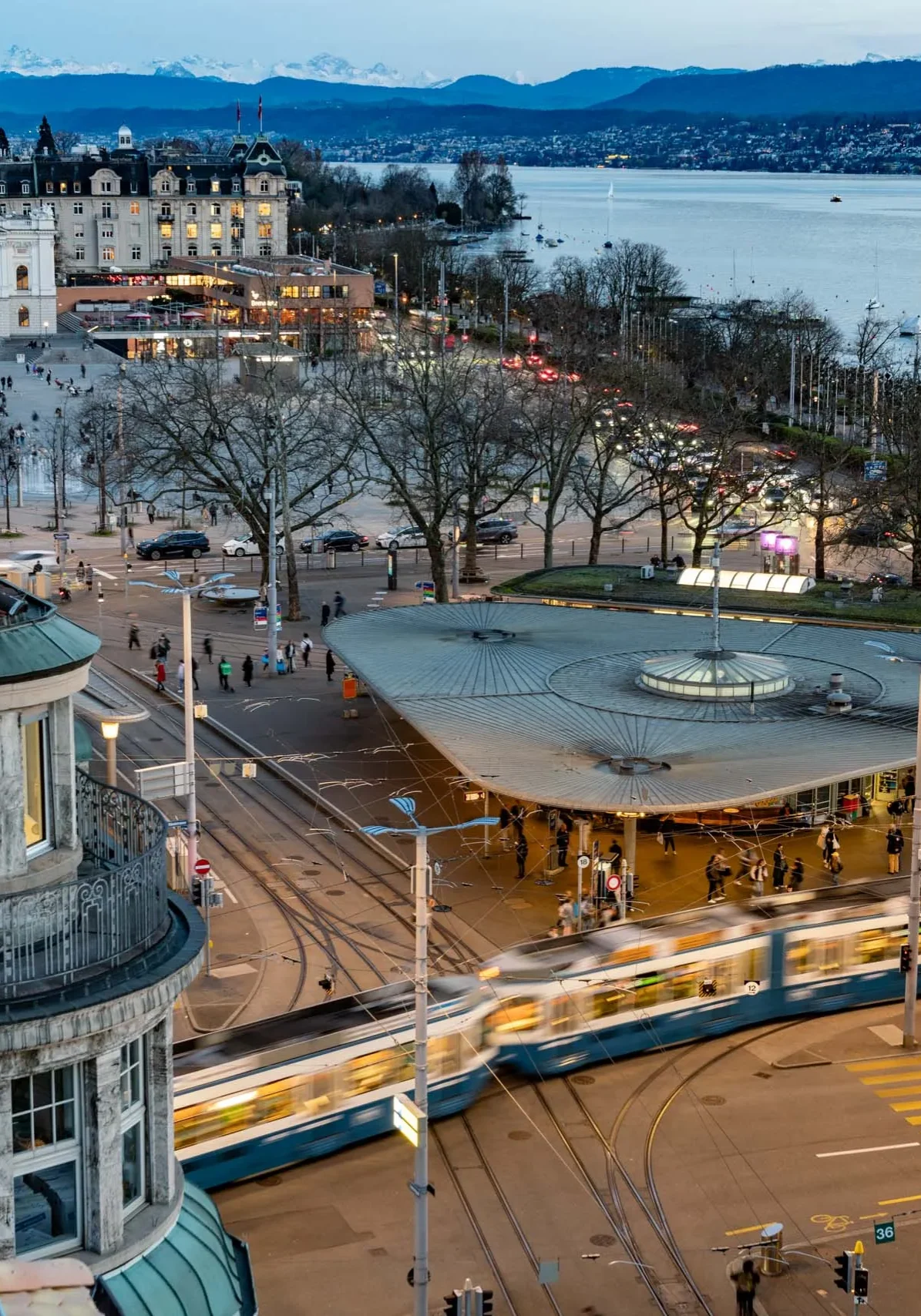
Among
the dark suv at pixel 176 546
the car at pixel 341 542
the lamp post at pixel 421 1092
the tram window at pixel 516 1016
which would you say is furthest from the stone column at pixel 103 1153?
the car at pixel 341 542

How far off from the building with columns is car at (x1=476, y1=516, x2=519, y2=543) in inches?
2737

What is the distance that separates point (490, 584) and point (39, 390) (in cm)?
7149

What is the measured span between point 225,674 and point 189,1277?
41.0 meters

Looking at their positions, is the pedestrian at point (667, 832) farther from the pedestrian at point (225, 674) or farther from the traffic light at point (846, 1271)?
the traffic light at point (846, 1271)

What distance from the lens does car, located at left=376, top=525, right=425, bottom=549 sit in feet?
266

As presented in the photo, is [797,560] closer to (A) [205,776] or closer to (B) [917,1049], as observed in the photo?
(A) [205,776]

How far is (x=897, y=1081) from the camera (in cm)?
3119

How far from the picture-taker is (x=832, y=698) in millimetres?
44125

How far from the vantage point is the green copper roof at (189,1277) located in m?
14.4

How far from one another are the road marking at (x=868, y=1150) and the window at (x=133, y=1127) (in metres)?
15.9

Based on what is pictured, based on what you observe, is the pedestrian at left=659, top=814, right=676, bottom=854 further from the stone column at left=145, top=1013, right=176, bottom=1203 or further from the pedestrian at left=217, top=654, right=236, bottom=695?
the stone column at left=145, top=1013, right=176, bottom=1203

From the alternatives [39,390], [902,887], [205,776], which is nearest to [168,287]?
[39,390]

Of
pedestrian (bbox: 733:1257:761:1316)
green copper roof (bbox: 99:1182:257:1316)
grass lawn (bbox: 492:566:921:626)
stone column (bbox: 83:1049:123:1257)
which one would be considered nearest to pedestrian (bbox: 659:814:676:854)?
grass lawn (bbox: 492:566:921:626)

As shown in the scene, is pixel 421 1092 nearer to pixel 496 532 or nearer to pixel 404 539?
pixel 404 539
